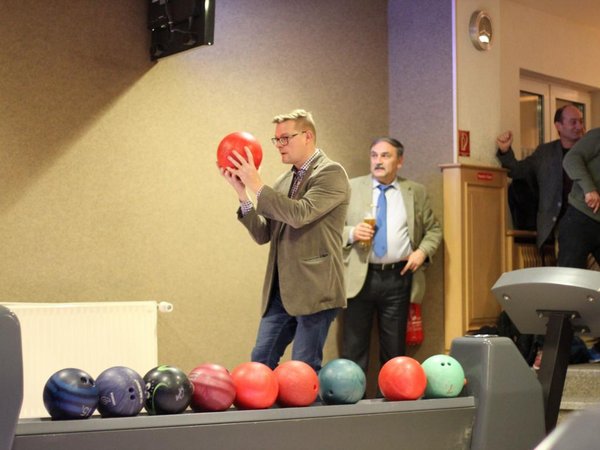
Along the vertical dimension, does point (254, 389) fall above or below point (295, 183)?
below

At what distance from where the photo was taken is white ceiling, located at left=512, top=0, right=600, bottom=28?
23.2 feet

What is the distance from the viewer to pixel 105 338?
464 centimetres

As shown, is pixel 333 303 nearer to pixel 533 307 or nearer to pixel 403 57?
pixel 533 307

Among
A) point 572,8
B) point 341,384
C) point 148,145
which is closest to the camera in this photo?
point 341,384

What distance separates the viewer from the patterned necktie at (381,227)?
229 inches

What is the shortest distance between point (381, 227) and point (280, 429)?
3173mm

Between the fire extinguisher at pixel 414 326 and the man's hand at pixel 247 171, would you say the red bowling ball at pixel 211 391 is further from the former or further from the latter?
the fire extinguisher at pixel 414 326

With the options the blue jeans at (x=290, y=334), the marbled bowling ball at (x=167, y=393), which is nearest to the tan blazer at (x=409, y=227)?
the blue jeans at (x=290, y=334)

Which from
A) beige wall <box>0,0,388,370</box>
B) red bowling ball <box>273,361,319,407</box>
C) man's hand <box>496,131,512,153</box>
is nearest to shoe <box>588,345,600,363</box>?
man's hand <box>496,131,512,153</box>

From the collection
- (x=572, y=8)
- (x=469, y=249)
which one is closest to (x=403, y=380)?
(x=469, y=249)

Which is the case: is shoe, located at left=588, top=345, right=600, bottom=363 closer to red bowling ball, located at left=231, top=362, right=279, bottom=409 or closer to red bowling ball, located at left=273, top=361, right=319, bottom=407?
red bowling ball, located at left=273, top=361, right=319, bottom=407

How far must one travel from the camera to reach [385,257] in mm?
5812

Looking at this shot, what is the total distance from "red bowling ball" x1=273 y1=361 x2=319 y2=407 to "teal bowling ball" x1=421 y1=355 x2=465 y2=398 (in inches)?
17.0

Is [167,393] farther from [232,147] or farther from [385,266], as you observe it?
[385,266]
